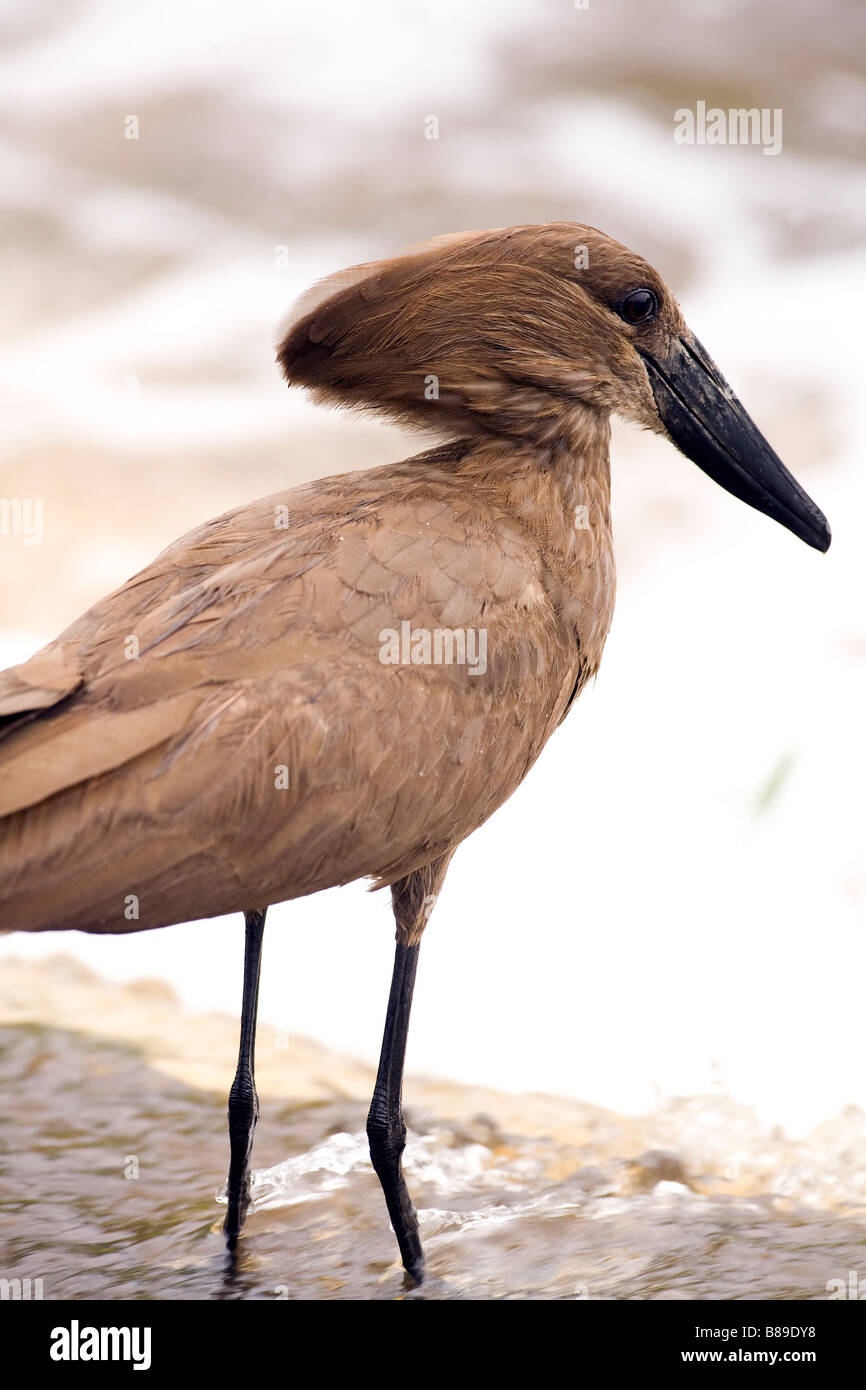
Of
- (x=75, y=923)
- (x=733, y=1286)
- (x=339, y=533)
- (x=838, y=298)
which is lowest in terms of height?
(x=733, y=1286)

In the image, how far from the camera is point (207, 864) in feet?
7.58

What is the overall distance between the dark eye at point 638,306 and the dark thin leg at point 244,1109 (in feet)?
4.75

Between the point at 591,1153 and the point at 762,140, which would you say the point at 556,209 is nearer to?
the point at 762,140

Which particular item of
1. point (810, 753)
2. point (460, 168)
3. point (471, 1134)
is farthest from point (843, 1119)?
point (460, 168)

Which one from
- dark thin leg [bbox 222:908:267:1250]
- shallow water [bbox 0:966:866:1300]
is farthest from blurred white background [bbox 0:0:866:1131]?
dark thin leg [bbox 222:908:267:1250]

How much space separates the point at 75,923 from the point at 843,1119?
2.43 m

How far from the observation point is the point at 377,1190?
134 inches

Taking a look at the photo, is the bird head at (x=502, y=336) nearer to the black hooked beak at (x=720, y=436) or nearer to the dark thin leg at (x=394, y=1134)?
the black hooked beak at (x=720, y=436)

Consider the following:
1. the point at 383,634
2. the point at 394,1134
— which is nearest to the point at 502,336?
the point at 383,634

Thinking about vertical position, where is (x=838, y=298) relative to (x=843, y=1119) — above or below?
above

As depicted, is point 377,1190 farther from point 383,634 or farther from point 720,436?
point 720,436

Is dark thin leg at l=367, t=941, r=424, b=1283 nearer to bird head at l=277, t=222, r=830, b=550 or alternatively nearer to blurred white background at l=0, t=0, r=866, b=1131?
bird head at l=277, t=222, r=830, b=550

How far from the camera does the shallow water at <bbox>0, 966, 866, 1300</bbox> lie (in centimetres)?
289

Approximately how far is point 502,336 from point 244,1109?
1697mm
